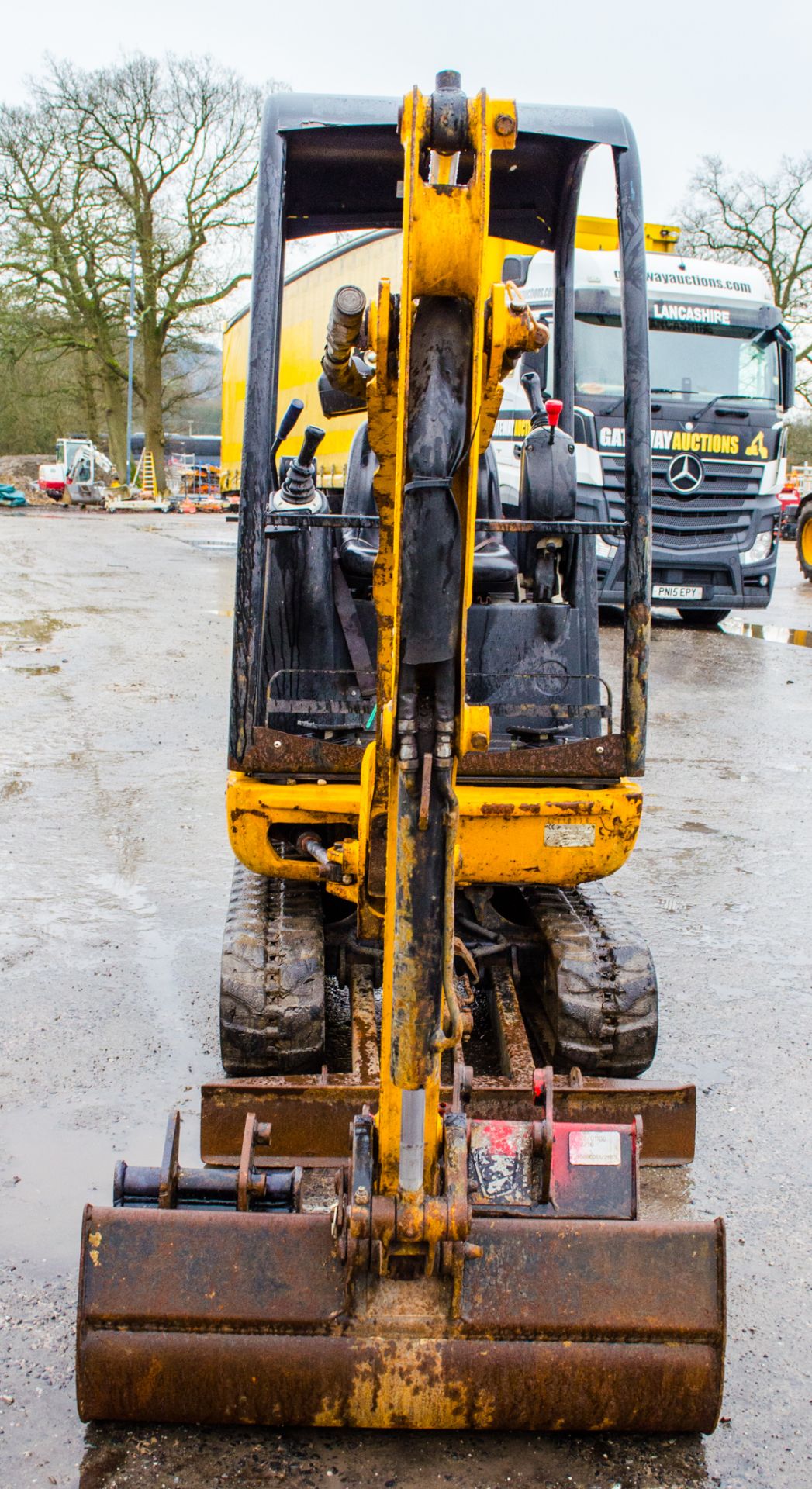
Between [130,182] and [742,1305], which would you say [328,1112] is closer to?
[742,1305]

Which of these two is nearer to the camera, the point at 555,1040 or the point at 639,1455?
the point at 639,1455

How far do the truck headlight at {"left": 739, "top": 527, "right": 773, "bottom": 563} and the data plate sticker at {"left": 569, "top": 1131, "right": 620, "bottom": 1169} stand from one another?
12382 mm

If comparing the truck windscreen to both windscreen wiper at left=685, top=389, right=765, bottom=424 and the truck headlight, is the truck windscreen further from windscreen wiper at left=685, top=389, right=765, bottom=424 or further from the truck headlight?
the truck headlight

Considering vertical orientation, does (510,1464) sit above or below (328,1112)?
below

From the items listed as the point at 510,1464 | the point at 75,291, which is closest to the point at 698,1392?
the point at 510,1464

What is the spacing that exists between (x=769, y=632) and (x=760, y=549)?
1703mm

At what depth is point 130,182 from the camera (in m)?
41.8

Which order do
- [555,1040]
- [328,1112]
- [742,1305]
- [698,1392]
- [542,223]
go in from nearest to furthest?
1. [698,1392]
2. [742,1305]
3. [328,1112]
4. [555,1040]
5. [542,223]

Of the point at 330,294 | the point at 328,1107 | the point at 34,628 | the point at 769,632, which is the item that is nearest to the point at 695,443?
the point at 769,632

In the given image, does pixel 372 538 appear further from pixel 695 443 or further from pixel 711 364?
pixel 711 364

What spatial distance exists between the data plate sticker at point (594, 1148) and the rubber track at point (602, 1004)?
955mm

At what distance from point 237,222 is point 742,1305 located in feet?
144

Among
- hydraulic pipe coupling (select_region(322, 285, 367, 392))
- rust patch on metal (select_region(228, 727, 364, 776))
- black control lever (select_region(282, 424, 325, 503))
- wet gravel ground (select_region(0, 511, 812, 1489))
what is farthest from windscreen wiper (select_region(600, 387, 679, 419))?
hydraulic pipe coupling (select_region(322, 285, 367, 392))

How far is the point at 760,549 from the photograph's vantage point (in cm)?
1464
